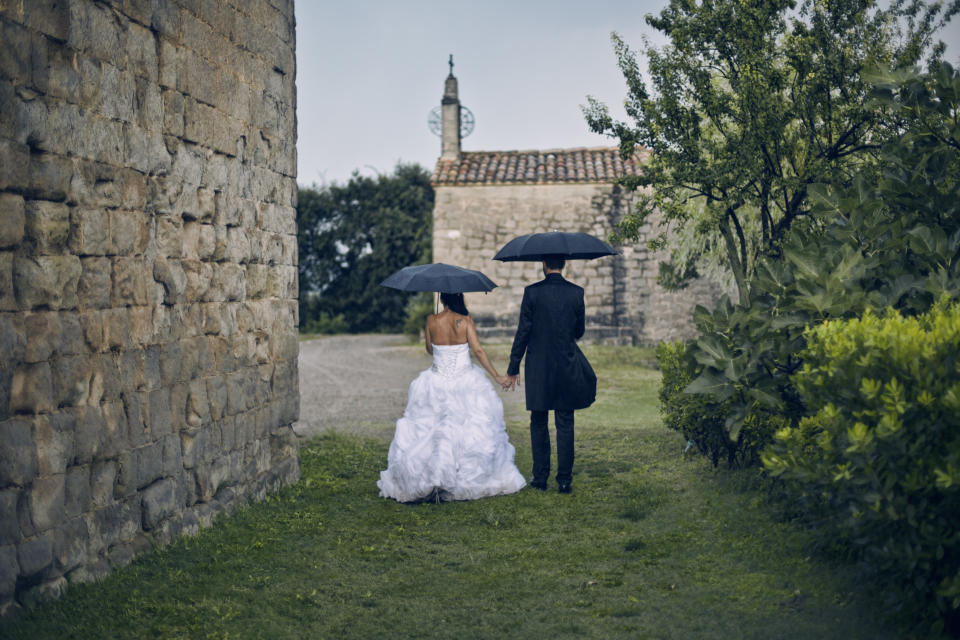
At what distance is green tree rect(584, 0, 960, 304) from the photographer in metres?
7.14

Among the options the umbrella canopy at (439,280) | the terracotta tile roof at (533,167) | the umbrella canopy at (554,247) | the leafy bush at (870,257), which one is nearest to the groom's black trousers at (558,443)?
the umbrella canopy at (439,280)

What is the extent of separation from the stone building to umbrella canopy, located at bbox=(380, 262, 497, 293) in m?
13.2

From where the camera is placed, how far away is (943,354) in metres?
3.53

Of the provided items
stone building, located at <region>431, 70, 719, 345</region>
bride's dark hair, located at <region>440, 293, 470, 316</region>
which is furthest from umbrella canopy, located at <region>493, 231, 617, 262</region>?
stone building, located at <region>431, 70, 719, 345</region>

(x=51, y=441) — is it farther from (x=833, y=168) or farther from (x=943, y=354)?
(x=833, y=168)

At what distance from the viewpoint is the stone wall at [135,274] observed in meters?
4.09

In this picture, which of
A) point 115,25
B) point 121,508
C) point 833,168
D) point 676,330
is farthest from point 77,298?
point 676,330

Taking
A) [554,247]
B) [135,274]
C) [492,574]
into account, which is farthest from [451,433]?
[135,274]

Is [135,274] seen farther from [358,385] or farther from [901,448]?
[358,385]

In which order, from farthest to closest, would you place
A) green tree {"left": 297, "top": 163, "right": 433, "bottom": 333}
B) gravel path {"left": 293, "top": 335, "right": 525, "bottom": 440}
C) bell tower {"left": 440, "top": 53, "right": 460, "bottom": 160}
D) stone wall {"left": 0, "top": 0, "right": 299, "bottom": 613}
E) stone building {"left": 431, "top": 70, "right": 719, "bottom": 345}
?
green tree {"left": 297, "top": 163, "right": 433, "bottom": 333} → bell tower {"left": 440, "top": 53, "right": 460, "bottom": 160} → stone building {"left": 431, "top": 70, "right": 719, "bottom": 345} → gravel path {"left": 293, "top": 335, "right": 525, "bottom": 440} → stone wall {"left": 0, "top": 0, "right": 299, "bottom": 613}

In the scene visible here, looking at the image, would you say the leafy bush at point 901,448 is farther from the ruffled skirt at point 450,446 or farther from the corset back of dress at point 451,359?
the corset back of dress at point 451,359

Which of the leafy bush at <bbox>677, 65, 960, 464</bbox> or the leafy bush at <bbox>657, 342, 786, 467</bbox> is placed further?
the leafy bush at <bbox>657, 342, 786, 467</bbox>

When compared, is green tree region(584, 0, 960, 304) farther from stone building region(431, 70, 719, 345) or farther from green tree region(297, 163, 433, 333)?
green tree region(297, 163, 433, 333)

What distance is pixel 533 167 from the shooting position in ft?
68.8
